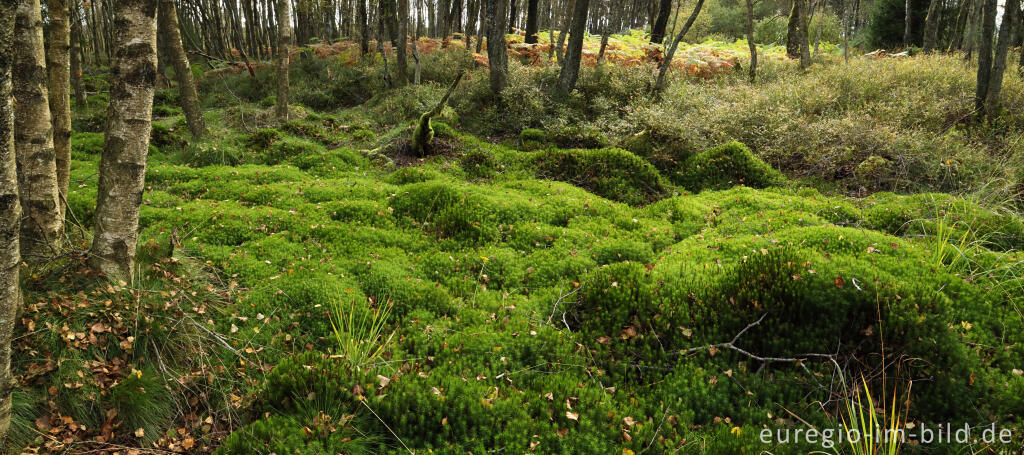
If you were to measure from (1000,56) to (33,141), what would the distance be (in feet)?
54.0

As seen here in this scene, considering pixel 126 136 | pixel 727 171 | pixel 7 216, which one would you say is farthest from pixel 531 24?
pixel 7 216

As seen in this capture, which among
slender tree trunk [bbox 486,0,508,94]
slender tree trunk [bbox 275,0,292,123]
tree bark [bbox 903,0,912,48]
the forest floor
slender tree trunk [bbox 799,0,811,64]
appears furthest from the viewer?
tree bark [bbox 903,0,912,48]

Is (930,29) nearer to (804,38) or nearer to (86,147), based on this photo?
(804,38)

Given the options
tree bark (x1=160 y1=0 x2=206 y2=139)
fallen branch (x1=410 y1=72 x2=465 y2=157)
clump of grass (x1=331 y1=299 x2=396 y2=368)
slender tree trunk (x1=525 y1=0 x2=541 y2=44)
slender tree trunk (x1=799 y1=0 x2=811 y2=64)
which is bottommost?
clump of grass (x1=331 y1=299 x2=396 y2=368)

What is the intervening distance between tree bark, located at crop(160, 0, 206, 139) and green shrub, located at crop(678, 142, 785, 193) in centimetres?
1228

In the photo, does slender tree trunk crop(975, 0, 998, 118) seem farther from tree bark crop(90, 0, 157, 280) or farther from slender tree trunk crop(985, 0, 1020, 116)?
tree bark crop(90, 0, 157, 280)

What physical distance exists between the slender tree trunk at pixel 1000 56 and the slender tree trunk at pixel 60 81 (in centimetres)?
1605

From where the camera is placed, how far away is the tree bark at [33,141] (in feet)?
13.6

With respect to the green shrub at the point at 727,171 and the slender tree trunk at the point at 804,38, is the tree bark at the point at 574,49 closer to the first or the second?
the green shrub at the point at 727,171

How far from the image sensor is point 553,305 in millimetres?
5613

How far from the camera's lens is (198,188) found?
8.90 meters

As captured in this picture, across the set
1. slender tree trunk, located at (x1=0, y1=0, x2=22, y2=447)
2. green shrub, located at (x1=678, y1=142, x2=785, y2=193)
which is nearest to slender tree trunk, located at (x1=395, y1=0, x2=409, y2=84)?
green shrub, located at (x1=678, y1=142, x2=785, y2=193)

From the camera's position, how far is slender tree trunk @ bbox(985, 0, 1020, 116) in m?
9.77

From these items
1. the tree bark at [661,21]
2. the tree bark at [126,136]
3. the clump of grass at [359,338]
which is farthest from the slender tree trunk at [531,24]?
the clump of grass at [359,338]
